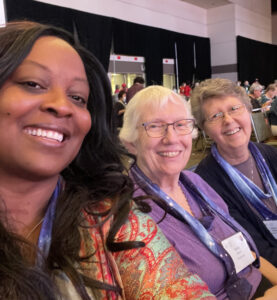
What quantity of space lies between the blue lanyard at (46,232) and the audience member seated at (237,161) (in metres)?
1.27

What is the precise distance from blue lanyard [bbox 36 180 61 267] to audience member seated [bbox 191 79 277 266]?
1.27 m

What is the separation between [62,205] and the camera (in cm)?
97

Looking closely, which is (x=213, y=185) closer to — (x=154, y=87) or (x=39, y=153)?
(x=154, y=87)

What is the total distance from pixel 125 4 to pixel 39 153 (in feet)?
43.3

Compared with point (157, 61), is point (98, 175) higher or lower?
lower

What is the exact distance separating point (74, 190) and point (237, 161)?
1411mm

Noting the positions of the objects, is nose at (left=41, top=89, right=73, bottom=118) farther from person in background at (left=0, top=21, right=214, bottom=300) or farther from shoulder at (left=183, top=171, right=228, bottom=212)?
shoulder at (left=183, top=171, right=228, bottom=212)

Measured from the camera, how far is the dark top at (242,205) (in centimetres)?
183

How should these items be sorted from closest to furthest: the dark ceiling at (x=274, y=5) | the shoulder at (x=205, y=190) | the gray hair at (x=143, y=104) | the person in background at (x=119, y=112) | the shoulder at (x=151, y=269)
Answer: the shoulder at (x=151, y=269) → the person in background at (x=119, y=112) → the gray hair at (x=143, y=104) → the shoulder at (x=205, y=190) → the dark ceiling at (x=274, y=5)

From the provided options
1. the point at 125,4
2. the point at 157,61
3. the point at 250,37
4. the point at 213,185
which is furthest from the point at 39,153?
the point at 250,37

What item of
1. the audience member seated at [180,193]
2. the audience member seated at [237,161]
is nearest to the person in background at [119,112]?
the audience member seated at [180,193]

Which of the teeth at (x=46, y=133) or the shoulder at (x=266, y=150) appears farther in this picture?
the shoulder at (x=266, y=150)

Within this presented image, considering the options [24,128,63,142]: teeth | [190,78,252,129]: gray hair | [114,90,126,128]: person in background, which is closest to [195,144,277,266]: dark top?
[190,78,252,129]: gray hair

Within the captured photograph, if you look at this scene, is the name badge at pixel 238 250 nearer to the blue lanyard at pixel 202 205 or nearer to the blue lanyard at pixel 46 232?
the blue lanyard at pixel 202 205
